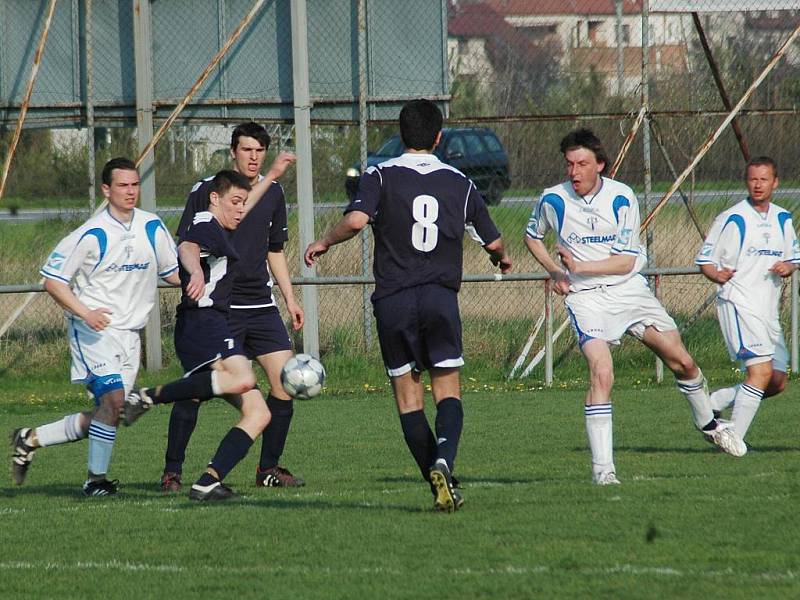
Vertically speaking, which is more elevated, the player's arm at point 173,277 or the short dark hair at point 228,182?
the short dark hair at point 228,182

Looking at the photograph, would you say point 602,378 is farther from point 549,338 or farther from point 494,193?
point 494,193

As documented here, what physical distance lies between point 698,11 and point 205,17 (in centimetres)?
580

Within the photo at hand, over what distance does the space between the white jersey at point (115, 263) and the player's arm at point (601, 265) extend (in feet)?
7.75

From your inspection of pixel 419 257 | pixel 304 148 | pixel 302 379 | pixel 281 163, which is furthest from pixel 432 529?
pixel 304 148

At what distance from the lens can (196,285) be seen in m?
7.66

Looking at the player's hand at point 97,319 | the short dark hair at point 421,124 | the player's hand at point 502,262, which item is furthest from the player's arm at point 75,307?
the player's hand at point 502,262

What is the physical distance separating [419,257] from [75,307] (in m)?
2.21

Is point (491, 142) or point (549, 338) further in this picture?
point (491, 142)

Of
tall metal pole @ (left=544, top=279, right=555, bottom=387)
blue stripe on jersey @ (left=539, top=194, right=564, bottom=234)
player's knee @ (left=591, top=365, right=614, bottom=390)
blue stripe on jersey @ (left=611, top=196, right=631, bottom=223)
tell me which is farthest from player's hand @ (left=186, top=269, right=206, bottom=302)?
tall metal pole @ (left=544, top=279, right=555, bottom=387)

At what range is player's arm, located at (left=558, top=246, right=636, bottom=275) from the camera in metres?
8.03

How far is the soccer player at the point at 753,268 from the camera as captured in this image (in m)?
9.27

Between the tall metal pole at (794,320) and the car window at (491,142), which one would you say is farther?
the car window at (491,142)

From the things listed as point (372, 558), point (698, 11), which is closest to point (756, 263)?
point (372, 558)

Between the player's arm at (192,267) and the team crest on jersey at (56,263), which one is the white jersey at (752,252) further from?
the team crest on jersey at (56,263)
